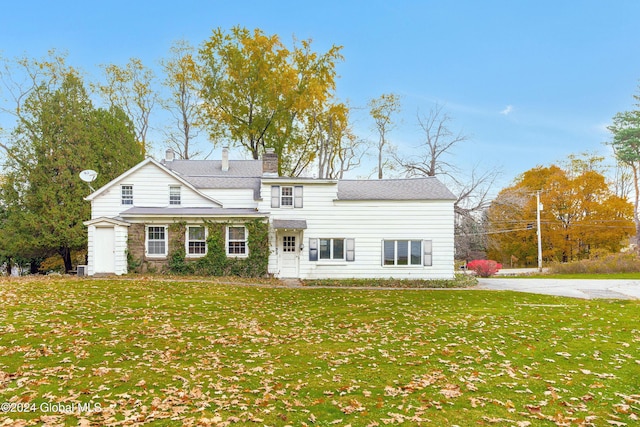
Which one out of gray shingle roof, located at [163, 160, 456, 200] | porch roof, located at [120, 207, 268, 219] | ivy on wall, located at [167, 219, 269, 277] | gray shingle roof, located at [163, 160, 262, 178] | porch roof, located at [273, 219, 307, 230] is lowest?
ivy on wall, located at [167, 219, 269, 277]

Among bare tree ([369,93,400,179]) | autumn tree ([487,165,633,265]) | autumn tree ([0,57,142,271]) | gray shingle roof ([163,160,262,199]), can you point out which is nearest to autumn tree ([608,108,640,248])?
autumn tree ([487,165,633,265])

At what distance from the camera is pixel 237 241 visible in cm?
2109

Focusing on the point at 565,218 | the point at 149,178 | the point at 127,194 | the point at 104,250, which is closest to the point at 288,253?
the point at 149,178

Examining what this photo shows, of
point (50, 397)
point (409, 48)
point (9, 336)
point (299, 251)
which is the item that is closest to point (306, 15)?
point (409, 48)

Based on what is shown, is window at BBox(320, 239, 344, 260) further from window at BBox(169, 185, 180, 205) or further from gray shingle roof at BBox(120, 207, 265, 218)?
window at BBox(169, 185, 180, 205)

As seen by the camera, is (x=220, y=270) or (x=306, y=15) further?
(x=220, y=270)

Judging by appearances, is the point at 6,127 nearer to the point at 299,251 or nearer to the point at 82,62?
the point at 82,62

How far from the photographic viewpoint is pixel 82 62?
32.8 m

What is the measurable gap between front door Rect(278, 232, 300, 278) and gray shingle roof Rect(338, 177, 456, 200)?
338 centimetres

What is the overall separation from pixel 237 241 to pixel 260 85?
56.9ft

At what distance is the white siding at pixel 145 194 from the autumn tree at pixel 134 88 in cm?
1456

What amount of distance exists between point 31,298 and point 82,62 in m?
27.3

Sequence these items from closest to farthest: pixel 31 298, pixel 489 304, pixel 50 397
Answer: pixel 50 397, pixel 31 298, pixel 489 304

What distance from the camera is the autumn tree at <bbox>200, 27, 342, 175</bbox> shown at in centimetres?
3369
